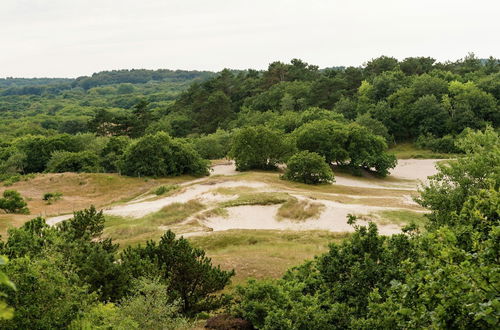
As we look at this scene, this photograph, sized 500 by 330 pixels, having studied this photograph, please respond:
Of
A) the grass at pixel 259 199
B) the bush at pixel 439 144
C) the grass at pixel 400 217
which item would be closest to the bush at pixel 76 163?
the grass at pixel 259 199

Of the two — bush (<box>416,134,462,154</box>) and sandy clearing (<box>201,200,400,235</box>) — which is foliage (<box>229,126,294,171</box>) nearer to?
sandy clearing (<box>201,200,400,235</box>)

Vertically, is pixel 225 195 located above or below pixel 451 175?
below

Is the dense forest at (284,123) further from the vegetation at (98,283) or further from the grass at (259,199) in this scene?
the vegetation at (98,283)

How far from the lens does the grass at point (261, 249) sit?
19.7 metres

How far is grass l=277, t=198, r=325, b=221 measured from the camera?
31.8m

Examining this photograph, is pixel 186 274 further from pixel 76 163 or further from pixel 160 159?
pixel 76 163

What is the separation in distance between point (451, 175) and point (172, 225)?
59.2 feet

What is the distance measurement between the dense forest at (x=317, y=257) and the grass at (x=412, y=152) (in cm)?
157

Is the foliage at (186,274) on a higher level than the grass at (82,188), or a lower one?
higher

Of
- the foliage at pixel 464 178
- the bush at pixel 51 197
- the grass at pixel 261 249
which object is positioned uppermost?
the foliage at pixel 464 178

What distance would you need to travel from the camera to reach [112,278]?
12938 mm

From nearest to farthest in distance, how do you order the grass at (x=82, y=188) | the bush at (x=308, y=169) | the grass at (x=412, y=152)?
the grass at (x=82, y=188) → the bush at (x=308, y=169) → the grass at (x=412, y=152)

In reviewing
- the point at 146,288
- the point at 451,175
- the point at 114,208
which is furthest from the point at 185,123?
the point at 146,288

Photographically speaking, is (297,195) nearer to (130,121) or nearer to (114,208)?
(114,208)
